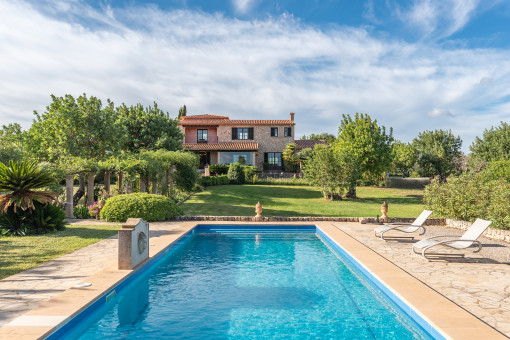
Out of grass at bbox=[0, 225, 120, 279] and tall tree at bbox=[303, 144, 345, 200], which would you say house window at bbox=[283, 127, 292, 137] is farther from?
grass at bbox=[0, 225, 120, 279]

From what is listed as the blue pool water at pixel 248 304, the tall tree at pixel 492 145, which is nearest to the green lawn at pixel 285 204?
the blue pool water at pixel 248 304

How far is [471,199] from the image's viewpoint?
13.3 meters

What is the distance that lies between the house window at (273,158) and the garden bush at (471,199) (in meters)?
24.0

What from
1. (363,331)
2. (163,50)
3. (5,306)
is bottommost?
(363,331)

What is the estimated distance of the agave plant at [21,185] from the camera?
35.0 feet

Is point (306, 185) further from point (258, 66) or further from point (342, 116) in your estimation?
point (258, 66)

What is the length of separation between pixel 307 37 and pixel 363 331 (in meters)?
13.6

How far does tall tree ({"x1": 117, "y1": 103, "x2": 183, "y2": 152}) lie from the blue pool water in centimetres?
1598

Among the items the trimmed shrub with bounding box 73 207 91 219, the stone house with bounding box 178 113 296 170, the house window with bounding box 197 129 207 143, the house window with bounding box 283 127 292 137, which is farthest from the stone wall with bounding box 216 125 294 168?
the trimmed shrub with bounding box 73 207 91 219

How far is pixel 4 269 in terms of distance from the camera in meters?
7.02

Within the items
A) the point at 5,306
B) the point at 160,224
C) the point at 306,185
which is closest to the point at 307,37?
the point at 160,224

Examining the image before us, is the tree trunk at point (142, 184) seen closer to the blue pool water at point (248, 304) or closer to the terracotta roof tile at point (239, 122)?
the blue pool water at point (248, 304)

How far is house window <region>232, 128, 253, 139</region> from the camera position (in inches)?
1577

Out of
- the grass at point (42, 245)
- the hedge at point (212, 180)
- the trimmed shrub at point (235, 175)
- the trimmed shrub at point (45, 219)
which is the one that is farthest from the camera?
the trimmed shrub at point (235, 175)
